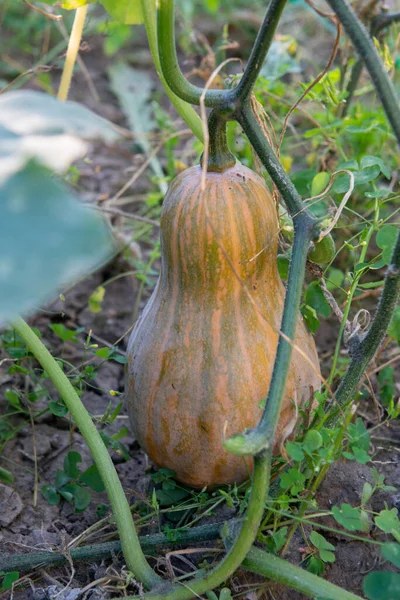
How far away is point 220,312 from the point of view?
1.36 m

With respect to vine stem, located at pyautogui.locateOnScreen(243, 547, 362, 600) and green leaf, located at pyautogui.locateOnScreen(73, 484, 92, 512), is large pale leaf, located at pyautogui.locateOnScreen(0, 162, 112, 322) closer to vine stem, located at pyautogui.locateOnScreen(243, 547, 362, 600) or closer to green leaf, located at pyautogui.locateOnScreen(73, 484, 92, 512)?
vine stem, located at pyautogui.locateOnScreen(243, 547, 362, 600)

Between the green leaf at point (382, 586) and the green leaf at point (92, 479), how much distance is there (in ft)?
2.07

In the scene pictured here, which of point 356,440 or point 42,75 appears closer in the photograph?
point 356,440

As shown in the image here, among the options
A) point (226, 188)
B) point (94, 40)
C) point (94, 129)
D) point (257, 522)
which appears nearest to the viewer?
point (94, 129)

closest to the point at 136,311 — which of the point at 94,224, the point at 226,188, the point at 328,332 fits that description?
the point at 328,332

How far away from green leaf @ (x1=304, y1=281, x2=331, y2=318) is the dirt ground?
1.03ft

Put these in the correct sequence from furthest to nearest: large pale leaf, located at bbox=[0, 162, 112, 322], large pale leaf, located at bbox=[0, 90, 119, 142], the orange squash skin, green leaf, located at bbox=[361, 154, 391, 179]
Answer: green leaf, located at bbox=[361, 154, 391, 179] → the orange squash skin → large pale leaf, located at bbox=[0, 90, 119, 142] → large pale leaf, located at bbox=[0, 162, 112, 322]

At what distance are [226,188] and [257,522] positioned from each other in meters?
0.59

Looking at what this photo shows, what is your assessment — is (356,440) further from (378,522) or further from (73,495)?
(73,495)

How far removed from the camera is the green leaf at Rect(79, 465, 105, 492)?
1.46 meters

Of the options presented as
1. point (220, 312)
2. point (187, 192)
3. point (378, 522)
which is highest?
point (187, 192)

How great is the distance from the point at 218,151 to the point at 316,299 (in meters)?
0.41

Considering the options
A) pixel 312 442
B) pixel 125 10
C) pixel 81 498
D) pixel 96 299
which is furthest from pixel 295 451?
pixel 125 10

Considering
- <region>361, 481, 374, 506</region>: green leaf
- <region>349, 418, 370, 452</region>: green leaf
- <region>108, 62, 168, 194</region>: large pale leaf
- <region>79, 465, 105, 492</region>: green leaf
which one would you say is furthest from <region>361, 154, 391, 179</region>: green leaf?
<region>108, 62, 168, 194</region>: large pale leaf
